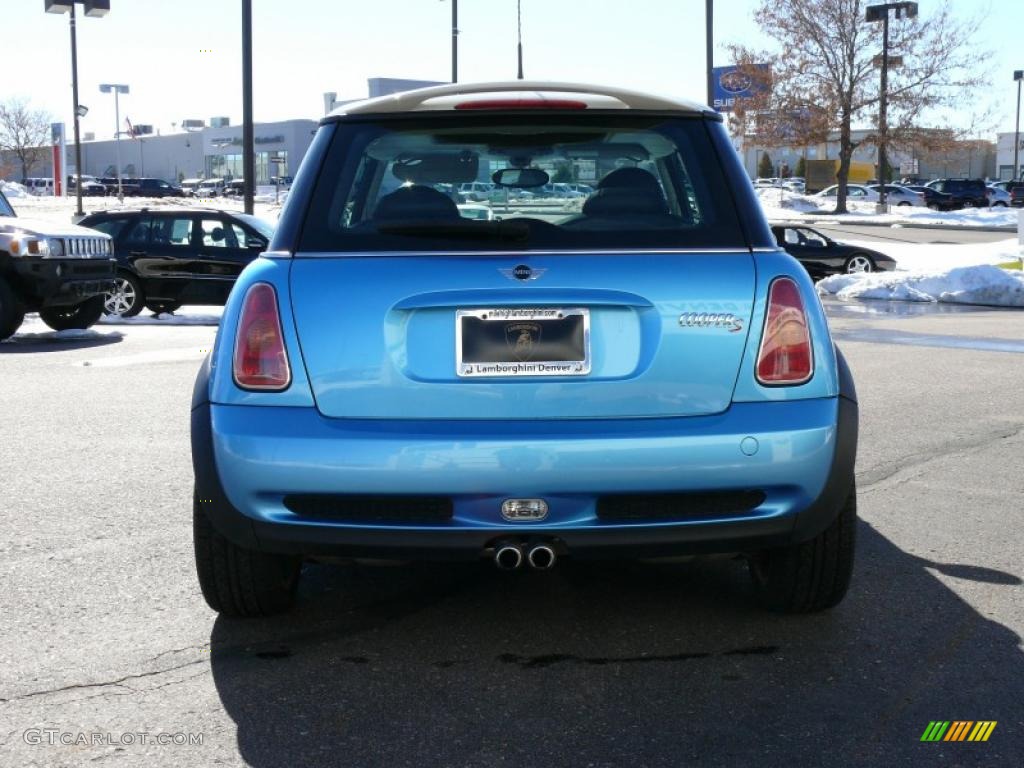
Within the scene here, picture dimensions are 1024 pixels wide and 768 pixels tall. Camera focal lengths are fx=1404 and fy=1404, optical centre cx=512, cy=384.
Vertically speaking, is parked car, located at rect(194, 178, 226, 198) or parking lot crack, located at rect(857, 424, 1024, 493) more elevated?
parked car, located at rect(194, 178, 226, 198)

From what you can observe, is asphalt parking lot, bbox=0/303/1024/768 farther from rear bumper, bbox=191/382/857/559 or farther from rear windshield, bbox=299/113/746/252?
rear windshield, bbox=299/113/746/252

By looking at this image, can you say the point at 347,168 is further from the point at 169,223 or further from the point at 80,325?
the point at 169,223

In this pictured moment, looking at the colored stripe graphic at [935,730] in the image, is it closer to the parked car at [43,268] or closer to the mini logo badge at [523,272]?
the mini logo badge at [523,272]

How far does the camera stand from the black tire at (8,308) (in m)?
13.8

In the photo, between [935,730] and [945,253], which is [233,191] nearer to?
[945,253]

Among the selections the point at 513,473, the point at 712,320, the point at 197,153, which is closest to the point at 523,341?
the point at 513,473

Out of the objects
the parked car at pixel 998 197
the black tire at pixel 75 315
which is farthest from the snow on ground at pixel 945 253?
the parked car at pixel 998 197

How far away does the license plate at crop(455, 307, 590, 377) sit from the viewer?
3781 mm

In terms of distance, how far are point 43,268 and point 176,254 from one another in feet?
12.7

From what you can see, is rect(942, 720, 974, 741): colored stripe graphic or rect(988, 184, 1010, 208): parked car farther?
rect(988, 184, 1010, 208): parked car

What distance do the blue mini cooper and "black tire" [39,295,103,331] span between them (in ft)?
38.4

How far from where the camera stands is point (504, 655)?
411 centimetres

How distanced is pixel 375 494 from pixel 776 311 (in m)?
1.22

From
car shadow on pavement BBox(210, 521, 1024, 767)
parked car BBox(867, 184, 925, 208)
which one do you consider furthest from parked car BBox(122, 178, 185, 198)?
car shadow on pavement BBox(210, 521, 1024, 767)
